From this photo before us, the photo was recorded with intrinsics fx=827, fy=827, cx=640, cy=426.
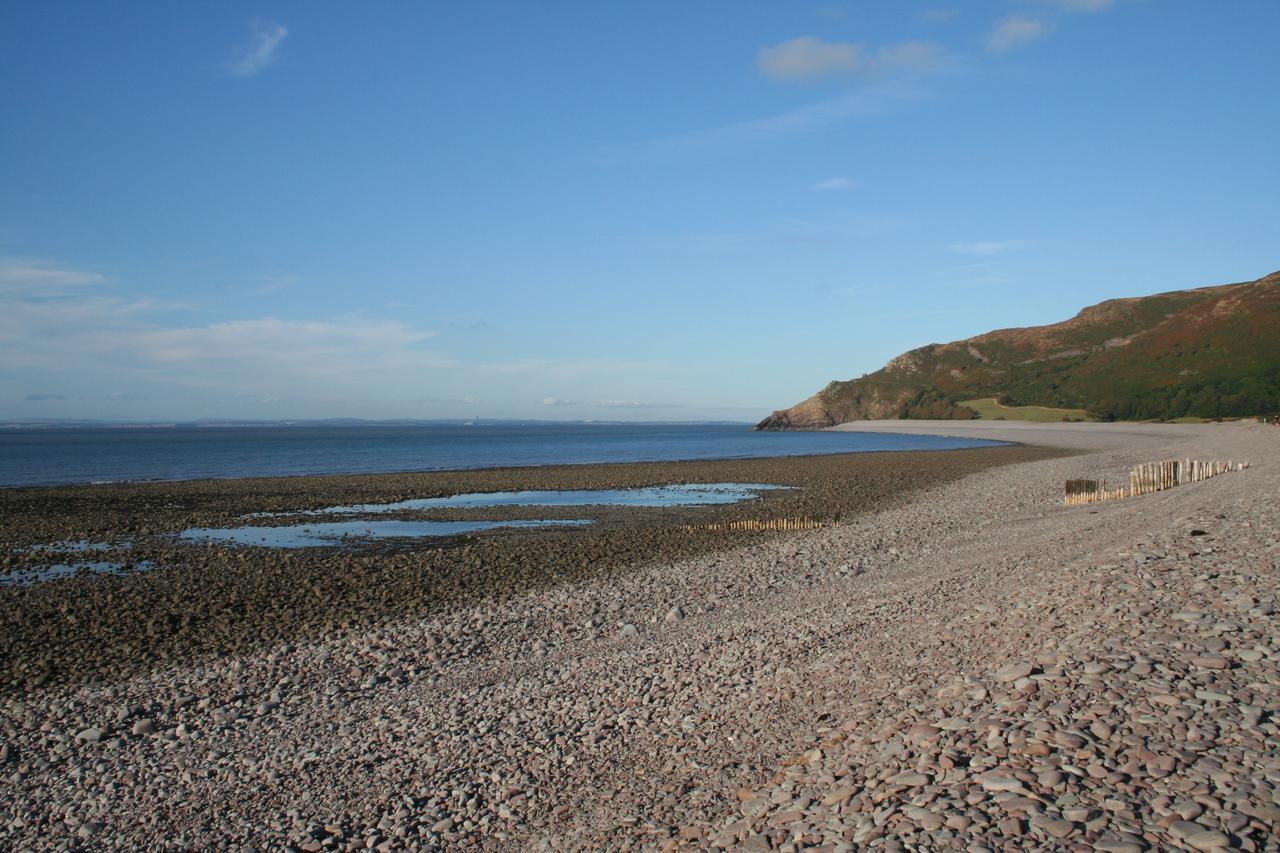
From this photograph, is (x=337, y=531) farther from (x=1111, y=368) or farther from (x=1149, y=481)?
(x=1111, y=368)

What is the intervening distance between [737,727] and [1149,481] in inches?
1073

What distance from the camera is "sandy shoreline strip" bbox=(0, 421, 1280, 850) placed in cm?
593

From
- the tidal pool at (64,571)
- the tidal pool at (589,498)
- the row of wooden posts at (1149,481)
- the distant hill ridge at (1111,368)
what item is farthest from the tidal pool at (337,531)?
the distant hill ridge at (1111,368)

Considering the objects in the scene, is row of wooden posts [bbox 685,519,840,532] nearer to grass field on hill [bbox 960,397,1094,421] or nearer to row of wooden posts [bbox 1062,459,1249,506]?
row of wooden posts [bbox 1062,459,1249,506]

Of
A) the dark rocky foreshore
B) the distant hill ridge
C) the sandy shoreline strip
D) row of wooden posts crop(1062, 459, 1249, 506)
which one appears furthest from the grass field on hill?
the sandy shoreline strip

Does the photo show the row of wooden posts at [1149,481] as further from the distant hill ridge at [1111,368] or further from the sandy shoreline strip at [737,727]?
the distant hill ridge at [1111,368]

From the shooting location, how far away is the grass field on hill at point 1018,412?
380 ft

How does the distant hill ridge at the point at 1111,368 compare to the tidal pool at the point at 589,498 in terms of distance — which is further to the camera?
the distant hill ridge at the point at 1111,368

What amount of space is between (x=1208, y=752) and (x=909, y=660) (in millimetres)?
3514

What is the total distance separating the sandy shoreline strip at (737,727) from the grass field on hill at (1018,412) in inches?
4416

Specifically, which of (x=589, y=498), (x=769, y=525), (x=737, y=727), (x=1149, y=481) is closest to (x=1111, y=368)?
(x=1149, y=481)

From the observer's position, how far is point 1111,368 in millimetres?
128000

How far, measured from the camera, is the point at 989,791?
590cm

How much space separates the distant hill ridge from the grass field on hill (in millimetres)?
2010
